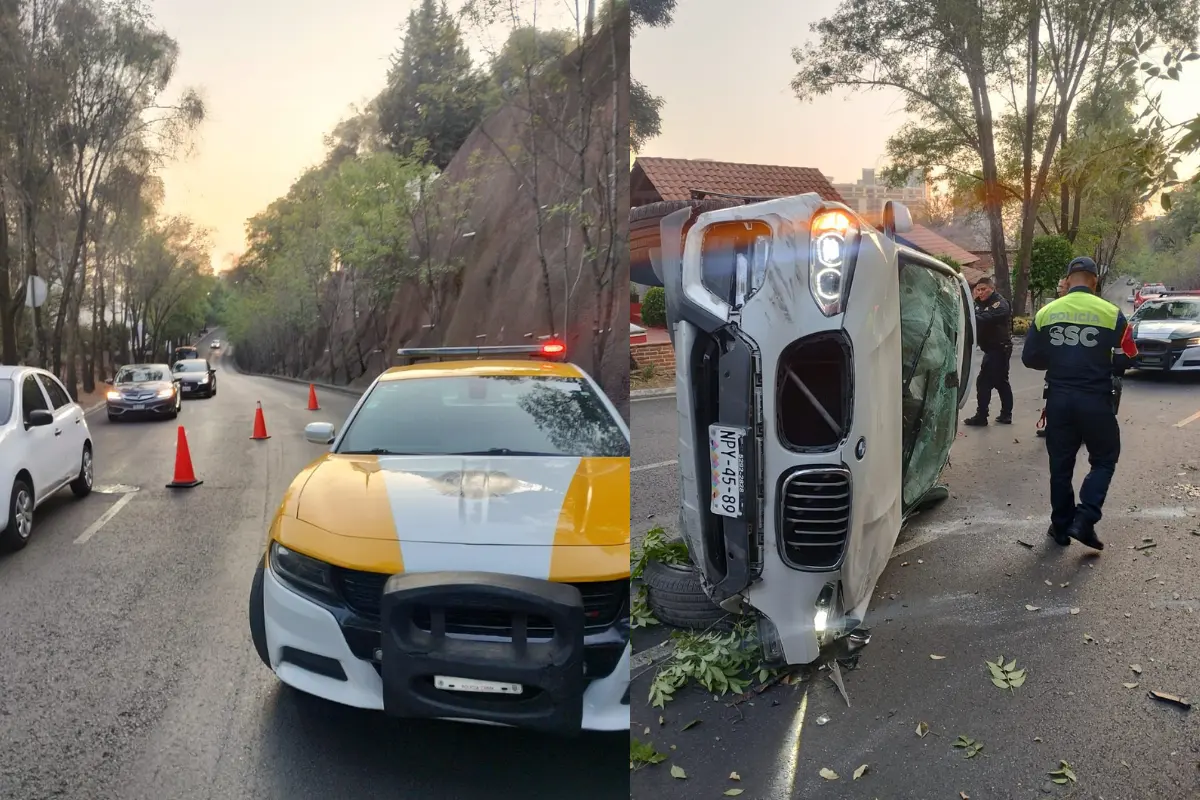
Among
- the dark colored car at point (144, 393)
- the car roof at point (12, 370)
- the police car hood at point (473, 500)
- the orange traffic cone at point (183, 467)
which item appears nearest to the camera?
the police car hood at point (473, 500)

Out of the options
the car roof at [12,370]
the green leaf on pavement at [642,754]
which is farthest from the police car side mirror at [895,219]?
the car roof at [12,370]

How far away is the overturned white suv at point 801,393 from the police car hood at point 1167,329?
0.21m

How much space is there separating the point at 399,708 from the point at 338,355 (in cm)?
70

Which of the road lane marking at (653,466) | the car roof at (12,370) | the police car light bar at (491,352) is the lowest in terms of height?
the road lane marking at (653,466)

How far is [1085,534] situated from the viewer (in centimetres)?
105

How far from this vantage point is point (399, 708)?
1064 millimetres

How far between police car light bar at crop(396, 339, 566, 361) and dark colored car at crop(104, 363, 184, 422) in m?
0.52

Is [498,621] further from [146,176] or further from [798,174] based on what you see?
[146,176]

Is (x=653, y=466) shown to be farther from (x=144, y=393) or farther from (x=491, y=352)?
(x=144, y=393)

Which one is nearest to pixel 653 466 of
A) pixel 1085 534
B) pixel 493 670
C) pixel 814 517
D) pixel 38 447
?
pixel 814 517

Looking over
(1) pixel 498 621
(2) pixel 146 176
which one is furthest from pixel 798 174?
(2) pixel 146 176

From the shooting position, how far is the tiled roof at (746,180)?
995mm

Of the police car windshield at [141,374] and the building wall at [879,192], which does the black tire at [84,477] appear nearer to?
the police car windshield at [141,374]

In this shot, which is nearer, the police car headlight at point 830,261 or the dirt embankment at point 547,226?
the police car headlight at point 830,261
